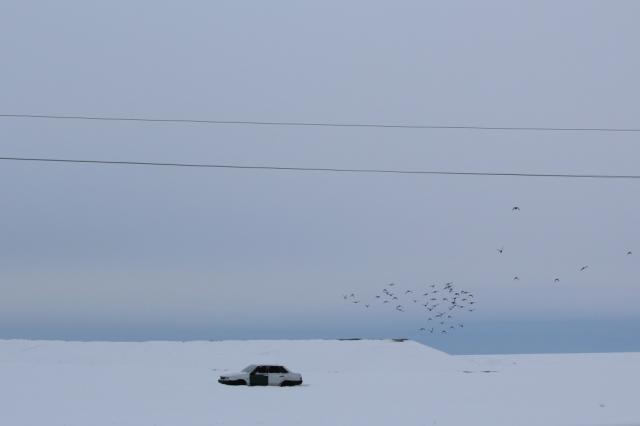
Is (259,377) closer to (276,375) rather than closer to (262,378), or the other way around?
(262,378)

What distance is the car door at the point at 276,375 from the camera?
1340 inches

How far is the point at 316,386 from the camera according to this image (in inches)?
1304

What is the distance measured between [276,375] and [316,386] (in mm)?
2020

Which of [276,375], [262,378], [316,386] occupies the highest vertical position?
[276,375]

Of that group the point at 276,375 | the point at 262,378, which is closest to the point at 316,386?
the point at 276,375

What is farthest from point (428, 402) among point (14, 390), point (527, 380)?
point (14, 390)

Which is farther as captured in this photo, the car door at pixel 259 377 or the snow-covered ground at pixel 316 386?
the car door at pixel 259 377

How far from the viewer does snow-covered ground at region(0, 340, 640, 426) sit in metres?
23.7

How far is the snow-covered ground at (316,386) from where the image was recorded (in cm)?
2373

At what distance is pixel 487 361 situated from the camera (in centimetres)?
4506

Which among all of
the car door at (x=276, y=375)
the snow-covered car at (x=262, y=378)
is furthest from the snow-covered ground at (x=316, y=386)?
the car door at (x=276, y=375)

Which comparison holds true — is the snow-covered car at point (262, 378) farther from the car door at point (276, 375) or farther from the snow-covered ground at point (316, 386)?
the snow-covered ground at point (316, 386)

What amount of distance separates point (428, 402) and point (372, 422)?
18.3 feet

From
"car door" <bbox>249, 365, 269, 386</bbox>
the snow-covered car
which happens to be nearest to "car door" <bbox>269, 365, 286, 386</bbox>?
the snow-covered car
